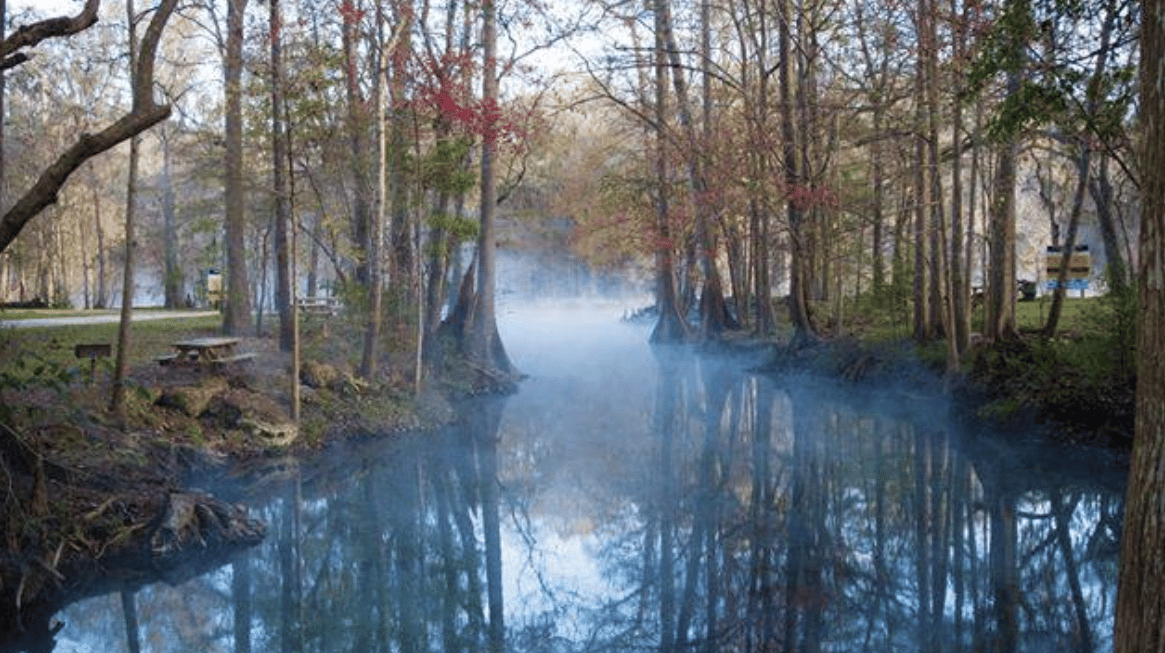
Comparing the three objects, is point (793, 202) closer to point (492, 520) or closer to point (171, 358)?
point (492, 520)

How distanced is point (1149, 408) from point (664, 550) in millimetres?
6551

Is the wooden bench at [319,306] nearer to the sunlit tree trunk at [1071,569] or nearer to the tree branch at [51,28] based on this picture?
the tree branch at [51,28]

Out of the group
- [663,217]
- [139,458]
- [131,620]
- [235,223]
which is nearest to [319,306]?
[235,223]

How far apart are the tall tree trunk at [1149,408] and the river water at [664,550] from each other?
3675 mm

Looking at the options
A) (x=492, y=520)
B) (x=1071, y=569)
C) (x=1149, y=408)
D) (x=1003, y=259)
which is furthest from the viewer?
(x=1003, y=259)

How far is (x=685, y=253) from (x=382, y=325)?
16.0 m

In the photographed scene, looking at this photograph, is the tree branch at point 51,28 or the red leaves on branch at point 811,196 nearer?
the tree branch at point 51,28

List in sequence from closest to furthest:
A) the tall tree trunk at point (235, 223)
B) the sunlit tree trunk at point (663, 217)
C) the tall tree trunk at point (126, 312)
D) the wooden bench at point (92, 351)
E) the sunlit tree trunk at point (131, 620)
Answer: the sunlit tree trunk at point (131, 620)
the tall tree trunk at point (126, 312)
the wooden bench at point (92, 351)
the tall tree trunk at point (235, 223)
the sunlit tree trunk at point (663, 217)

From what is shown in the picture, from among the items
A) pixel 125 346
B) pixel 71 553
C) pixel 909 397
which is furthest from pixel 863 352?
pixel 71 553

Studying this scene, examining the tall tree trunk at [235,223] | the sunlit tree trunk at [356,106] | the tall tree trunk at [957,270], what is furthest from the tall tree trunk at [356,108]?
the tall tree trunk at [957,270]

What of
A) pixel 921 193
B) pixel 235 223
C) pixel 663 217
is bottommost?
pixel 235 223

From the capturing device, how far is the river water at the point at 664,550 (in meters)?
7.30

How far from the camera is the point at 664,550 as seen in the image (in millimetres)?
9422

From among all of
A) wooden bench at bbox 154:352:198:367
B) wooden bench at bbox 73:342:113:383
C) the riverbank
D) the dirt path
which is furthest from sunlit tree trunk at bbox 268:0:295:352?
the dirt path
